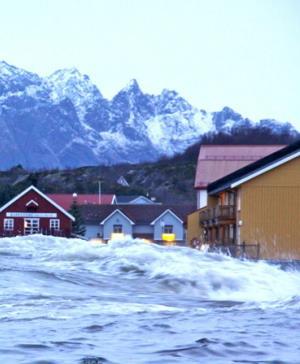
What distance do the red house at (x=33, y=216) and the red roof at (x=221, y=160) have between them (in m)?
11.3

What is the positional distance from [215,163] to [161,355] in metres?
44.3

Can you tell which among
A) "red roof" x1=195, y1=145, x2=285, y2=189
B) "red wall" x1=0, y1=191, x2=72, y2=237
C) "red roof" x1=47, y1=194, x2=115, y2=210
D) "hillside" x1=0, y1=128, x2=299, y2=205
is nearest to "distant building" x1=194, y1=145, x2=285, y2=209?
"red roof" x1=195, y1=145, x2=285, y2=189

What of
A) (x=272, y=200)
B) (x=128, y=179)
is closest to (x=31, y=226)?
(x=272, y=200)

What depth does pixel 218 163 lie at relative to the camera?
50.1 metres

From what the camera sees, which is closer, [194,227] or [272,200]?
[272,200]

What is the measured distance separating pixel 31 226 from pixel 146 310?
53.0 meters

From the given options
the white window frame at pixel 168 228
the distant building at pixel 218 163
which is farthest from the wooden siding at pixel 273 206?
the white window frame at pixel 168 228

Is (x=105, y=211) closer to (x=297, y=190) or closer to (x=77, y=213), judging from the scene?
(x=77, y=213)

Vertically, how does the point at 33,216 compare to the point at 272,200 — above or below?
below

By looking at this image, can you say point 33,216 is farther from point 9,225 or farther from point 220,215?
point 220,215

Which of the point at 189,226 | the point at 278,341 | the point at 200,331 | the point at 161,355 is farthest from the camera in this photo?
the point at 189,226

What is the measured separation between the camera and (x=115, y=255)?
51.8ft

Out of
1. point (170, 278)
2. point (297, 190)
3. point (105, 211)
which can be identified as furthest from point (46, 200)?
point (170, 278)

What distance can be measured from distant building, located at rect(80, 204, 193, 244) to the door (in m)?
10.2
